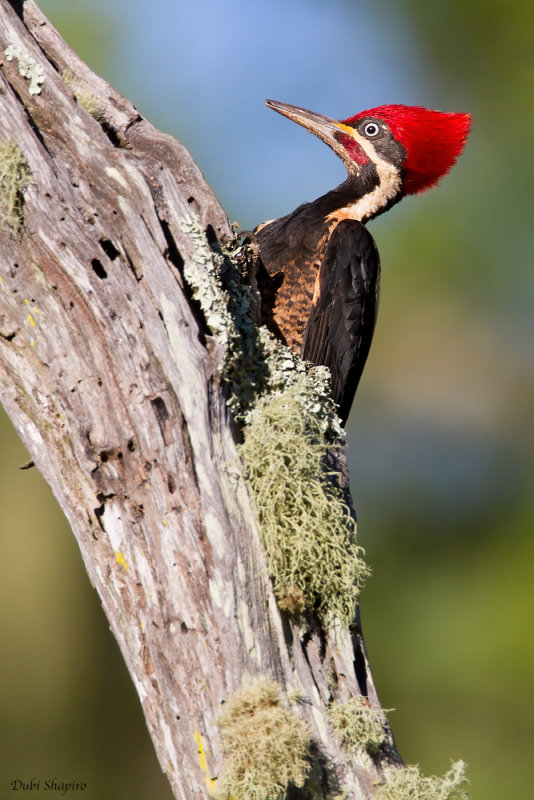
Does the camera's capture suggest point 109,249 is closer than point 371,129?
Yes

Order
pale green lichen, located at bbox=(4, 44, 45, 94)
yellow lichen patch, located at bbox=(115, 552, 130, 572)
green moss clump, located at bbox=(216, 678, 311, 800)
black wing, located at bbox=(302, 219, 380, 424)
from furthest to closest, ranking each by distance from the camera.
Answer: black wing, located at bbox=(302, 219, 380, 424) → pale green lichen, located at bbox=(4, 44, 45, 94) → yellow lichen patch, located at bbox=(115, 552, 130, 572) → green moss clump, located at bbox=(216, 678, 311, 800)

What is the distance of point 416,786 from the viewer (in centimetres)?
177

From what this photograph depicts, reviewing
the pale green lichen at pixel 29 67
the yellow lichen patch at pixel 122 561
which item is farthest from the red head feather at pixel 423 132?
the yellow lichen patch at pixel 122 561

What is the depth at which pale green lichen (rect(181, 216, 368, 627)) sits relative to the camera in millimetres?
1807

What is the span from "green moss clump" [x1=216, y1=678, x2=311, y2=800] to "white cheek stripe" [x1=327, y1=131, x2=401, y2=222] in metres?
2.36

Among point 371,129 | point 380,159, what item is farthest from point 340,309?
point 371,129

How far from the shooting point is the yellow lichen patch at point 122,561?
1.69 m

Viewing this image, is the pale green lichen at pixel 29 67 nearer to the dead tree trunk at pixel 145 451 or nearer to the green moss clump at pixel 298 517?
the dead tree trunk at pixel 145 451

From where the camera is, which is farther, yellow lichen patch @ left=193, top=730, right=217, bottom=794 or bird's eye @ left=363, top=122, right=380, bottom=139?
bird's eye @ left=363, top=122, right=380, bottom=139

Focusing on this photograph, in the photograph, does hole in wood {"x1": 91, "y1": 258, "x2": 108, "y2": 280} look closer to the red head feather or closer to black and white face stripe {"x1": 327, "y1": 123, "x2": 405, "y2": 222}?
black and white face stripe {"x1": 327, "y1": 123, "x2": 405, "y2": 222}

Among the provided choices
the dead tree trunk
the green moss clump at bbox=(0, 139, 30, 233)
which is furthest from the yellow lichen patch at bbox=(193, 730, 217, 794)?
the green moss clump at bbox=(0, 139, 30, 233)

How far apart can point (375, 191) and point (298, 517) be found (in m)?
2.17

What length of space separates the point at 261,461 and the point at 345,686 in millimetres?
555

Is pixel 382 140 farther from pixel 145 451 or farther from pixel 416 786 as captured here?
pixel 416 786
